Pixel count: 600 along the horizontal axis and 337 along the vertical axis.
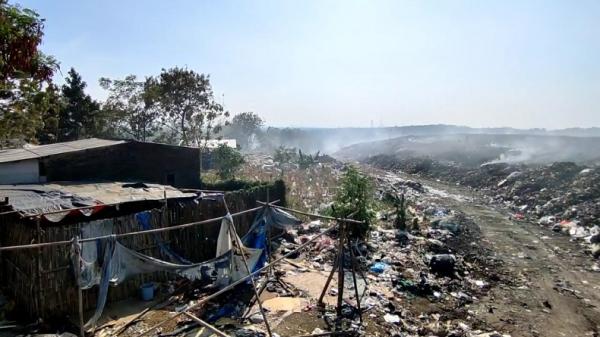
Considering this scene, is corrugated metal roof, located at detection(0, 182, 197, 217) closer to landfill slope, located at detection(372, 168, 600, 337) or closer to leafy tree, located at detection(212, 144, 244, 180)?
landfill slope, located at detection(372, 168, 600, 337)

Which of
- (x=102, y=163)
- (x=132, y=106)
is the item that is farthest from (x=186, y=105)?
(x=102, y=163)

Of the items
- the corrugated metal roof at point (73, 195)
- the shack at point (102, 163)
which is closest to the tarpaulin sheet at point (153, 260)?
the corrugated metal roof at point (73, 195)

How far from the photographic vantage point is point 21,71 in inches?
348

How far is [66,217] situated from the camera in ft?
23.5

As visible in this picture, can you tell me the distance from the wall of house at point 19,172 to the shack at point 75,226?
0.78 m

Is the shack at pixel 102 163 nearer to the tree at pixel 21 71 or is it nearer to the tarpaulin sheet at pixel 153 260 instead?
the tree at pixel 21 71

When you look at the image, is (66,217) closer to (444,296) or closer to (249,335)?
(249,335)

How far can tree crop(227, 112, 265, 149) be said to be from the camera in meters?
52.2

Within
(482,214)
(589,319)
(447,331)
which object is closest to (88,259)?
(447,331)

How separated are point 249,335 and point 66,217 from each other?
13.3ft

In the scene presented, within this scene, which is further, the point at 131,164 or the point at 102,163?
the point at 131,164

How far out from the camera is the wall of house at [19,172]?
9.96 meters

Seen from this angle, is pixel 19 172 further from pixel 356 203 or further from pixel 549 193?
pixel 549 193

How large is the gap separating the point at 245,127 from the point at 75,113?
1312 inches
